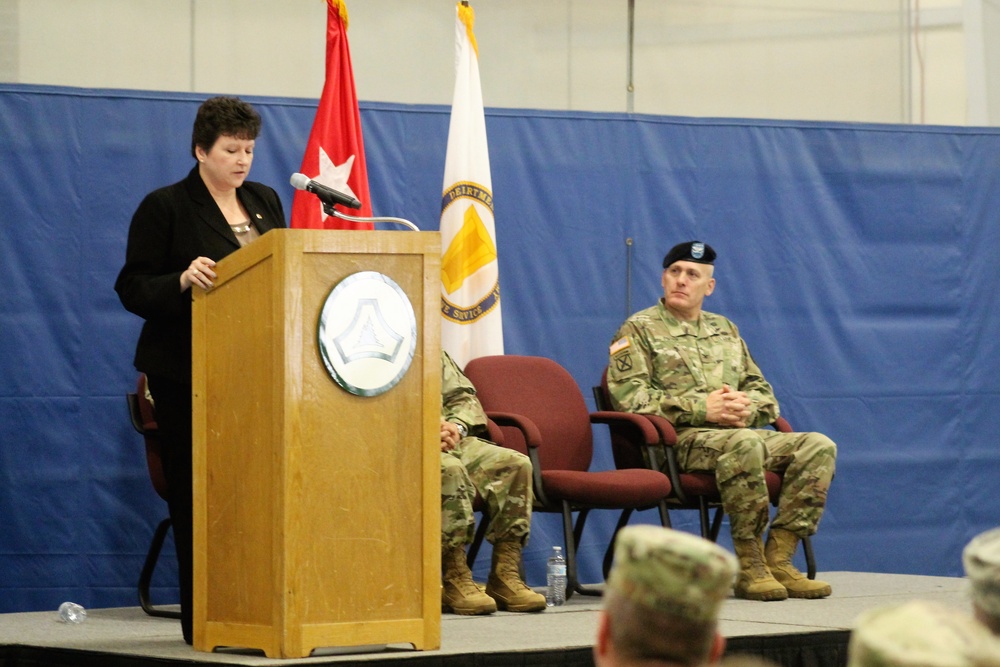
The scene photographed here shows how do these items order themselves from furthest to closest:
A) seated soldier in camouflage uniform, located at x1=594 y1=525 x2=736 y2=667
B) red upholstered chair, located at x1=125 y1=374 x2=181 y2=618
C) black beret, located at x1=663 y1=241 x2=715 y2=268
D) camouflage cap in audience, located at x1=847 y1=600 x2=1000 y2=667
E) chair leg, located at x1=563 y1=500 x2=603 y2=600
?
black beret, located at x1=663 y1=241 x2=715 y2=268 < chair leg, located at x1=563 y1=500 x2=603 y2=600 < red upholstered chair, located at x1=125 y1=374 x2=181 y2=618 < seated soldier in camouflage uniform, located at x1=594 y1=525 x2=736 y2=667 < camouflage cap in audience, located at x1=847 y1=600 x2=1000 y2=667

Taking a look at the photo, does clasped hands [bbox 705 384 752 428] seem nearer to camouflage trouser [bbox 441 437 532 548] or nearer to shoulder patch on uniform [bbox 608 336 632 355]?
shoulder patch on uniform [bbox 608 336 632 355]

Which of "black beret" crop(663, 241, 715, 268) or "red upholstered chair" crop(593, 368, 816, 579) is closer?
"red upholstered chair" crop(593, 368, 816, 579)

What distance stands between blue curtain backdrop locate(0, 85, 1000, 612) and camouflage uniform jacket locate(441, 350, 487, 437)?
1.01m

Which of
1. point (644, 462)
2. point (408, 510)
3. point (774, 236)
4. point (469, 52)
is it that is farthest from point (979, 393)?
point (408, 510)

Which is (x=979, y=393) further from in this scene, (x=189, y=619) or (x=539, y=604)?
(x=189, y=619)

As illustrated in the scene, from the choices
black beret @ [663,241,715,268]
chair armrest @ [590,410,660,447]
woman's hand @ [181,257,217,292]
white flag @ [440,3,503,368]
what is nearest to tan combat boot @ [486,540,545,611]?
chair armrest @ [590,410,660,447]

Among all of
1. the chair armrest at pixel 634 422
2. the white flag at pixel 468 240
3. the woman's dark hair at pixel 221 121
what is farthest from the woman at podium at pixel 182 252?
the white flag at pixel 468 240

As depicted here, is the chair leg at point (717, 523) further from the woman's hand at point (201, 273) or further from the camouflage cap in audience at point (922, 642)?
the camouflage cap in audience at point (922, 642)

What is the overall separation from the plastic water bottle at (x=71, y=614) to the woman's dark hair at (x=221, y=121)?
1830 mm

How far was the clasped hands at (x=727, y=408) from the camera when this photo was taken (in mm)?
4832

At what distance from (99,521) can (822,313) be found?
10.3 ft

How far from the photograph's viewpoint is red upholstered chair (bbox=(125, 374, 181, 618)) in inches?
173

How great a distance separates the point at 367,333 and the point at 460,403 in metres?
1.60

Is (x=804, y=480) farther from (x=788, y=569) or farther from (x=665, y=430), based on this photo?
(x=665, y=430)
